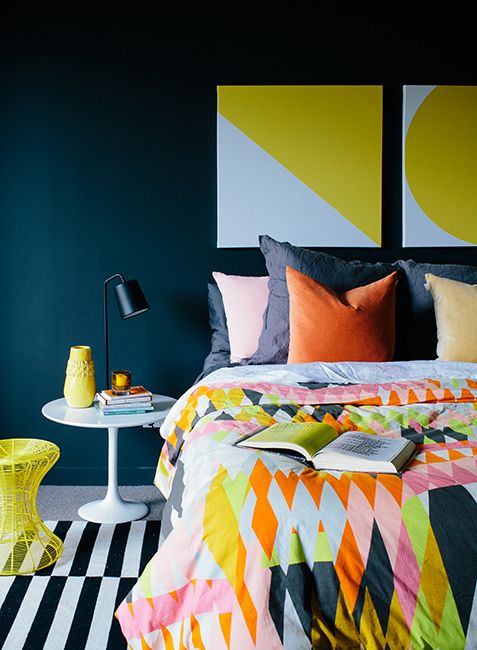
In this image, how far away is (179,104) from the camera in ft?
11.7

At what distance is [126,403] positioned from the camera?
308cm

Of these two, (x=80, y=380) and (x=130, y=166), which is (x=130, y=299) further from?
(x=130, y=166)

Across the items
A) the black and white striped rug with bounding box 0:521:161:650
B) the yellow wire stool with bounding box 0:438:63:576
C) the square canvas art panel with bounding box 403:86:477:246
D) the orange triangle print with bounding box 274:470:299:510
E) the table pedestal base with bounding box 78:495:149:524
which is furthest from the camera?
the square canvas art panel with bounding box 403:86:477:246

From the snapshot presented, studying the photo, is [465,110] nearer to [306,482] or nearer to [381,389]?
[381,389]

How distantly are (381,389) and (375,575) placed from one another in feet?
3.52

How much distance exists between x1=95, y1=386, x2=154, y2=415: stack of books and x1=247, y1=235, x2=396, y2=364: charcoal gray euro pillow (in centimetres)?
48

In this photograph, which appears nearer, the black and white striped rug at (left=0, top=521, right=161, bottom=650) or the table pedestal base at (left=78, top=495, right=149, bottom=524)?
the black and white striped rug at (left=0, top=521, right=161, bottom=650)

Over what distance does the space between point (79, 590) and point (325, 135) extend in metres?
2.36

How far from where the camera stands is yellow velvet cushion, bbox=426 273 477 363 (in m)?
2.93

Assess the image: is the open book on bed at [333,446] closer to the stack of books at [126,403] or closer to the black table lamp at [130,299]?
the stack of books at [126,403]

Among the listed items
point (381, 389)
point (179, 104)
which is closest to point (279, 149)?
point (179, 104)

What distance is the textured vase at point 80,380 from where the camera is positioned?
3.14 meters

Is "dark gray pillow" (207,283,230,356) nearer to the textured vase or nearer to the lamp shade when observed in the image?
the lamp shade

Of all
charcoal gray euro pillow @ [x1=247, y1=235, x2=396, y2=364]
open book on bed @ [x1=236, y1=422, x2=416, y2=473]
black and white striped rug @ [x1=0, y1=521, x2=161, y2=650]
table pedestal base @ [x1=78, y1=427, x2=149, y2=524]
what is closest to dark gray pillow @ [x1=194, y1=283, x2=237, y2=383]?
charcoal gray euro pillow @ [x1=247, y1=235, x2=396, y2=364]
